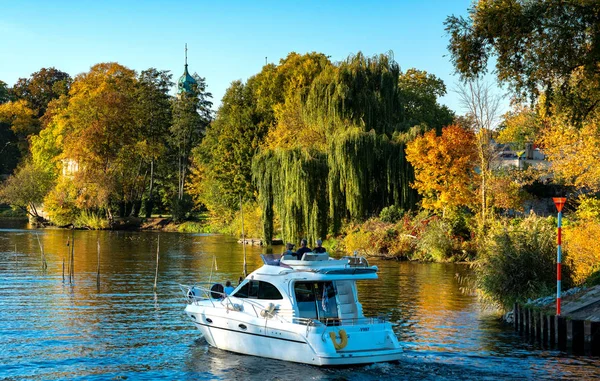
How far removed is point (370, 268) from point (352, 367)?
2749 millimetres

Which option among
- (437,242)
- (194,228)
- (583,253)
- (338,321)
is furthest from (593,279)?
(194,228)

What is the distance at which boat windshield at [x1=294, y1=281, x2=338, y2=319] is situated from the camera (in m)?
19.2

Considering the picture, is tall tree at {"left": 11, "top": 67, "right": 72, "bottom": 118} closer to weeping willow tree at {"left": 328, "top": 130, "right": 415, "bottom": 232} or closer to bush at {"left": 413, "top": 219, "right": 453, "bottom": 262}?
weeping willow tree at {"left": 328, "top": 130, "right": 415, "bottom": 232}

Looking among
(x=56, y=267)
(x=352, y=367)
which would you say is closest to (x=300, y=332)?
(x=352, y=367)

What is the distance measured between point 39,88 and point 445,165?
82.0 metres

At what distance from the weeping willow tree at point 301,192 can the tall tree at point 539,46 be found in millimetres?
23685

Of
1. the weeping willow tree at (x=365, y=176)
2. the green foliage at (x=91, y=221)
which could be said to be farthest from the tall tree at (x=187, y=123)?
the weeping willow tree at (x=365, y=176)

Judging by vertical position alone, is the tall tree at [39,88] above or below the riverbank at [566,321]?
above

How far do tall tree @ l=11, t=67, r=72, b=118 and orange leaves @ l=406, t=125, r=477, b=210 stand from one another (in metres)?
76.8

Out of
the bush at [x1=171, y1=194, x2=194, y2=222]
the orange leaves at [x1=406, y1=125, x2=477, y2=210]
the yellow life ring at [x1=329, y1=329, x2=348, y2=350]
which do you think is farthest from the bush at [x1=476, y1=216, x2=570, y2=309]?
the bush at [x1=171, y1=194, x2=194, y2=222]

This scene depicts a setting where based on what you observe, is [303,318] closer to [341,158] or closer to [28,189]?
[341,158]

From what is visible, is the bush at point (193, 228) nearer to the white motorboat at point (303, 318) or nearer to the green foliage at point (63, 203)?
the green foliage at point (63, 203)

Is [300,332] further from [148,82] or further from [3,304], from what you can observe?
[148,82]

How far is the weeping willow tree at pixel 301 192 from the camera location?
153 feet
